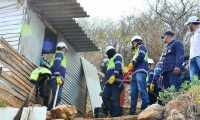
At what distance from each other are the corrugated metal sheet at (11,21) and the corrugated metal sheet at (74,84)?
205 centimetres

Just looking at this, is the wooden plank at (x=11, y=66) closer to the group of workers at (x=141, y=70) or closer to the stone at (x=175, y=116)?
the group of workers at (x=141, y=70)

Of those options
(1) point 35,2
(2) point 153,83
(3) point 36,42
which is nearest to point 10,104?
(3) point 36,42

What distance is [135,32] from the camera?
1828 centimetres

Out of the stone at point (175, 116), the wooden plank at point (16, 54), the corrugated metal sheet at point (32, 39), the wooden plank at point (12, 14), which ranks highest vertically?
the wooden plank at point (12, 14)

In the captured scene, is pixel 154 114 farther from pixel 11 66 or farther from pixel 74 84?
pixel 74 84

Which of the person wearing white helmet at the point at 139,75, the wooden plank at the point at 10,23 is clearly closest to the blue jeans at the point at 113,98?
the person wearing white helmet at the point at 139,75

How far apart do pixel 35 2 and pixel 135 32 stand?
10.9 m

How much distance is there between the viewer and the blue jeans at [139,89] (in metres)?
6.71

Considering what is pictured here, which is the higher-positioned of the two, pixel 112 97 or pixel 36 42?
pixel 36 42

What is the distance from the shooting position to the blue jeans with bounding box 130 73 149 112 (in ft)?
22.0

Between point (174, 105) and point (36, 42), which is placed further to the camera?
point (36, 42)

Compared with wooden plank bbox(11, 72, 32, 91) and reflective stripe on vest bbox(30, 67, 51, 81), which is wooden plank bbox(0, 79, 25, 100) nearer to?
wooden plank bbox(11, 72, 32, 91)

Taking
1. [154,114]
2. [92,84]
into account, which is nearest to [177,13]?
[92,84]

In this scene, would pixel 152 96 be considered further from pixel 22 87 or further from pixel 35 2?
pixel 35 2
